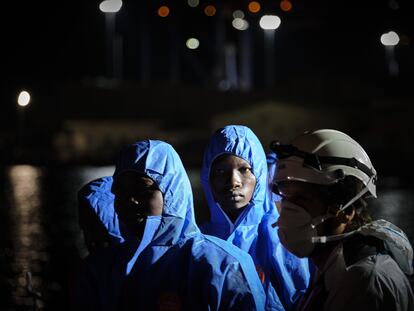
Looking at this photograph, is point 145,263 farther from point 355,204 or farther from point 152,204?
point 355,204

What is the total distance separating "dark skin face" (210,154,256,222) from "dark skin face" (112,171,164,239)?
1252mm

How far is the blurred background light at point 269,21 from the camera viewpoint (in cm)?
6142

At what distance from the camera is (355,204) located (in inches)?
109

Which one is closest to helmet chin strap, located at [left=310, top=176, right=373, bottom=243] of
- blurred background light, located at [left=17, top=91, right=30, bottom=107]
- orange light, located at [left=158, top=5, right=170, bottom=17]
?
blurred background light, located at [left=17, top=91, right=30, bottom=107]

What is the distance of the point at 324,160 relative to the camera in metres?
2.77

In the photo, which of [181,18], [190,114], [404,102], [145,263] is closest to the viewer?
[145,263]

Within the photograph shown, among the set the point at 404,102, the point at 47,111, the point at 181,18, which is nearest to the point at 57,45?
the point at 181,18

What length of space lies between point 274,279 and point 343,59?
67493 mm

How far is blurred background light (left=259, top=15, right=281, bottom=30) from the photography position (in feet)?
202

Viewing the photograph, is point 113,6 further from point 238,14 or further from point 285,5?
point 238,14

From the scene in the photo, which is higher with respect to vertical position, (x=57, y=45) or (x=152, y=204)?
(x=57, y=45)

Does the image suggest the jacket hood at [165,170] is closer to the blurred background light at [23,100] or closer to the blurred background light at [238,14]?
the blurred background light at [23,100]

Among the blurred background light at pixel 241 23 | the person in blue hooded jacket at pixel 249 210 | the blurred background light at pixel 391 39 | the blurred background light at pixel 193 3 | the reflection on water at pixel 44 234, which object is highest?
the blurred background light at pixel 193 3

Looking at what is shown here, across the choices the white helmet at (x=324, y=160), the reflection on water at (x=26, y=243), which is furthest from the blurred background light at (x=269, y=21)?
the white helmet at (x=324, y=160)
